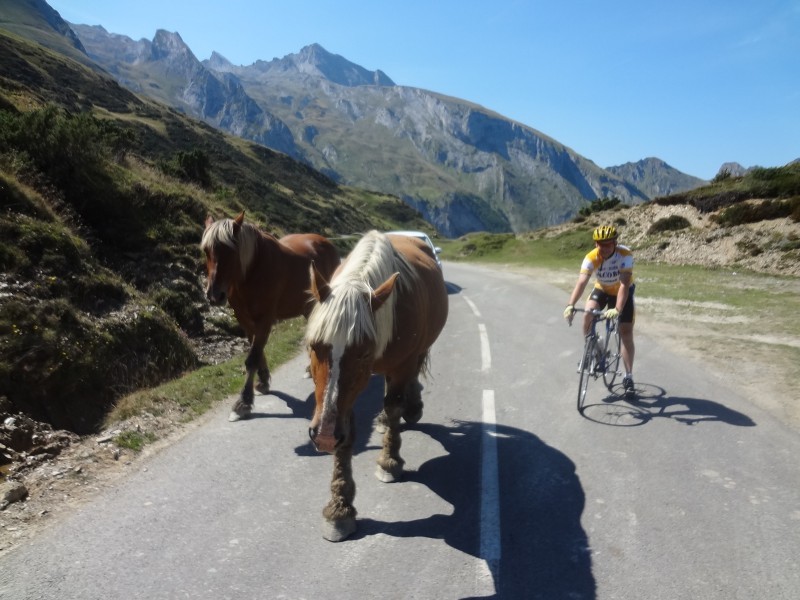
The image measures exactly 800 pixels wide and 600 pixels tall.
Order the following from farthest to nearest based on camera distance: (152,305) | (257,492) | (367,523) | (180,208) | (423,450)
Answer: (180,208) → (152,305) → (423,450) → (257,492) → (367,523)

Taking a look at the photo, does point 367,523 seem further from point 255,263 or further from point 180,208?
point 180,208

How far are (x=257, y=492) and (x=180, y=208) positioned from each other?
10.5 meters

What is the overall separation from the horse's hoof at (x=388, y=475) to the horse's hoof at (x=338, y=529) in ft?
2.77

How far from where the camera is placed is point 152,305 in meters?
8.49

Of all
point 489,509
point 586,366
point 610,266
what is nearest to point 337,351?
point 489,509

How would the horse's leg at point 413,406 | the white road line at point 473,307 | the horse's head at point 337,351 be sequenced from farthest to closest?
the white road line at point 473,307, the horse's leg at point 413,406, the horse's head at point 337,351

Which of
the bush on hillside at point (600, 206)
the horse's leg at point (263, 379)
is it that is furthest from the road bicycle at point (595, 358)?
the bush on hillside at point (600, 206)

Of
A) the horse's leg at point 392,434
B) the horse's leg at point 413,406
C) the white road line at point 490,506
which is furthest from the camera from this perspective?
the horse's leg at point 413,406

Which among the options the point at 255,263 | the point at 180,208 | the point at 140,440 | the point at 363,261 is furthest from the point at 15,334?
the point at 180,208

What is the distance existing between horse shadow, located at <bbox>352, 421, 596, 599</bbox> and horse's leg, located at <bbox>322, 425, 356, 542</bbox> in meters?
0.13

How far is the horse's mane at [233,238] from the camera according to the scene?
6328 mm

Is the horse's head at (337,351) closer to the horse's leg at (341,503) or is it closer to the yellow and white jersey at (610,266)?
the horse's leg at (341,503)

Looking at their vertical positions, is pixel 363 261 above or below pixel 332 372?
above

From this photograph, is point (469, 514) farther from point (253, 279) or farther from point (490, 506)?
point (253, 279)
